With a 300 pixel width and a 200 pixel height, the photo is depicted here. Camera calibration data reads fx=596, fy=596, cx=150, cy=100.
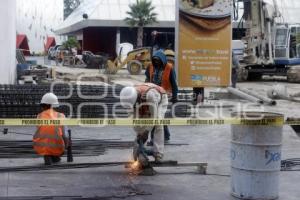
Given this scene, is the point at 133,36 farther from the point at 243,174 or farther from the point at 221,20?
the point at 243,174

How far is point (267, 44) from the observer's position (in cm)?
3086

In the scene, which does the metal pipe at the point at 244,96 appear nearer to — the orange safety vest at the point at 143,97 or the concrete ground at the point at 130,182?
the concrete ground at the point at 130,182

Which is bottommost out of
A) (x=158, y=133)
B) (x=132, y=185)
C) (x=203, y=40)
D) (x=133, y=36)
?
(x=132, y=185)

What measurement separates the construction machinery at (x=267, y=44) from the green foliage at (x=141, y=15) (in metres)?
23.6

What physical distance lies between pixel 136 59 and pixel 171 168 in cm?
2734

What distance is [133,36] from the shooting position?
58.2 meters

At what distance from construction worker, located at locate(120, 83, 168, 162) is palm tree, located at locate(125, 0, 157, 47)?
1823 inches

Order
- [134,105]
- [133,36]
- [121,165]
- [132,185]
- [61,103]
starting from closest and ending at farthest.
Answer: [132,185]
[134,105]
[121,165]
[61,103]
[133,36]

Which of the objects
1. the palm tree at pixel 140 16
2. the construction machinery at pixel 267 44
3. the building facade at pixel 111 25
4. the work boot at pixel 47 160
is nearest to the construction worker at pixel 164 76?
the work boot at pixel 47 160

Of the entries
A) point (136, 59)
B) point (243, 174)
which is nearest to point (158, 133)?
point (243, 174)

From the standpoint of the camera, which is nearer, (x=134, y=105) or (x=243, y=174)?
(x=243, y=174)

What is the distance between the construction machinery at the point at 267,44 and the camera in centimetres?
3016

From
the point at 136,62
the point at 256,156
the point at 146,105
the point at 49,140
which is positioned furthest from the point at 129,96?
the point at 136,62

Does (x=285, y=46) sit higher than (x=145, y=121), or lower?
higher
